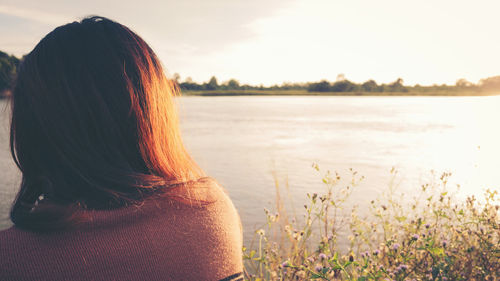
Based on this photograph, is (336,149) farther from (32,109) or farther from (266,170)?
(32,109)

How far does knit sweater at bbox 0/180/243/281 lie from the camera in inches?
38.5

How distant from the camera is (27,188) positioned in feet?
3.86

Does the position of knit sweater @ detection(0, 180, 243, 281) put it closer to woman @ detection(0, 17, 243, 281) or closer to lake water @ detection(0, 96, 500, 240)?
woman @ detection(0, 17, 243, 281)

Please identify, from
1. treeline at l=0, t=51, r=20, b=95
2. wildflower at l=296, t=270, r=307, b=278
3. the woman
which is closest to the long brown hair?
the woman

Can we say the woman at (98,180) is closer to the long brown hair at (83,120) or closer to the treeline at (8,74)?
the long brown hair at (83,120)

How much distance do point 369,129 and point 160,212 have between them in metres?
16.5

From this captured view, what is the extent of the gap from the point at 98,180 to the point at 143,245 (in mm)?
241

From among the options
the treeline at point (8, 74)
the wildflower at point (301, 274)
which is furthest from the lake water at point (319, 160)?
the wildflower at point (301, 274)

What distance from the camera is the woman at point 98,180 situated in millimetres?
998

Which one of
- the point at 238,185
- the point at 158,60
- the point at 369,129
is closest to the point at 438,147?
the point at 369,129

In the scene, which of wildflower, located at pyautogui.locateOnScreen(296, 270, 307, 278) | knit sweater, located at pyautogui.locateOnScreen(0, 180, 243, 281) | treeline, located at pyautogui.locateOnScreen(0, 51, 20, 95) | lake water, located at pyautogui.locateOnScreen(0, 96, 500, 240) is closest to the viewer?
knit sweater, located at pyautogui.locateOnScreen(0, 180, 243, 281)

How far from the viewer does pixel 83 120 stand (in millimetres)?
1114

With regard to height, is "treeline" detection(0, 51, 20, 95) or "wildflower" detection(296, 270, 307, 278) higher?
"treeline" detection(0, 51, 20, 95)

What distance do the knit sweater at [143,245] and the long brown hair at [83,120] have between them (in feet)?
0.21
